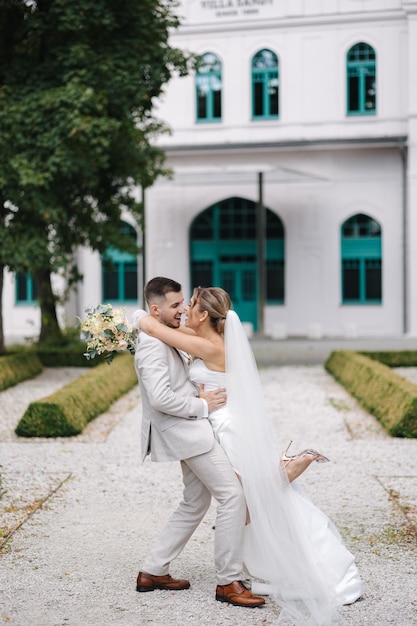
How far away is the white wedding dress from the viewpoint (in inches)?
194

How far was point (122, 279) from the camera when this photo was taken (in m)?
29.0

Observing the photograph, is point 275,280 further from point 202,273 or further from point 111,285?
point 111,285

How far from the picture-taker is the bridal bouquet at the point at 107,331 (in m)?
5.19

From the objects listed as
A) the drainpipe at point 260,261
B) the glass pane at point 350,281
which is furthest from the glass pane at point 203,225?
the glass pane at point 350,281

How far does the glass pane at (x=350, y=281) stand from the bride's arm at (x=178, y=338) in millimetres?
23070

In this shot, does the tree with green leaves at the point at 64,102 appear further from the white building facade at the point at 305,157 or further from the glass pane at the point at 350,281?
the glass pane at the point at 350,281

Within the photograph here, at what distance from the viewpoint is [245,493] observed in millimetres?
4996

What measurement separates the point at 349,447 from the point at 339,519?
10.00 ft

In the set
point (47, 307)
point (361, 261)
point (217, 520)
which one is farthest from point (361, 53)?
point (217, 520)

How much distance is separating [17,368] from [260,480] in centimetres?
1159

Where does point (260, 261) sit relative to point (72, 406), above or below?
above

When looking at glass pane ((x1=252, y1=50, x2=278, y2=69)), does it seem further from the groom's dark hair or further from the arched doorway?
the groom's dark hair

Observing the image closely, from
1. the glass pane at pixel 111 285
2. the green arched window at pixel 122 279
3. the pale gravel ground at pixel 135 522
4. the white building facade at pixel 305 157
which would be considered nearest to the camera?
the pale gravel ground at pixel 135 522

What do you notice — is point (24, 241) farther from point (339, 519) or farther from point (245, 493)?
point (245, 493)
